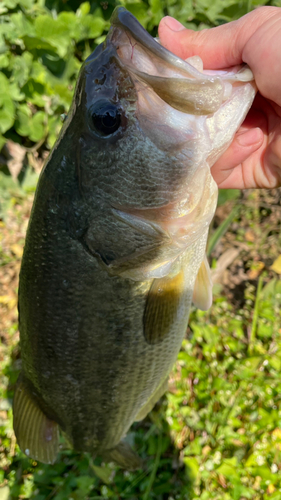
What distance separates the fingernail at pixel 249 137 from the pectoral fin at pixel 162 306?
526mm

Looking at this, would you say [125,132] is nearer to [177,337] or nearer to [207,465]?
[177,337]

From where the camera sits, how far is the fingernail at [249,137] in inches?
45.5

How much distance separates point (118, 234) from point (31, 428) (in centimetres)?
103

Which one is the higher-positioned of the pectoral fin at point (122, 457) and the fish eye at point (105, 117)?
the fish eye at point (105, 117)

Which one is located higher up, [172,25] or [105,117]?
[172,25]

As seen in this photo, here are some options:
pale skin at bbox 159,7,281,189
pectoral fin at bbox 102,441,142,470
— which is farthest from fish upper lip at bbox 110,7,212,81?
pectoral fin at bbox 102,441,142,470

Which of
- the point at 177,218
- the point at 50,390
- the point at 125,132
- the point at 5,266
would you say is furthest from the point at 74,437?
the point at 5,266

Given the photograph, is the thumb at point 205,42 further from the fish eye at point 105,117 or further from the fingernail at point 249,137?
the fish eye at point 105,117

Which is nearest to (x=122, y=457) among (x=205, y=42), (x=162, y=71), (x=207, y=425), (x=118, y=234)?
(x=207, y=425)

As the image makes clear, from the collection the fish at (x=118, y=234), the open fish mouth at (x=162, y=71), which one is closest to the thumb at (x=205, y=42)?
the fish at (x=118, y=234)

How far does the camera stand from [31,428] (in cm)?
142

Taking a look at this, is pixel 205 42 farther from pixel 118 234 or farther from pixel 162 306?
pixel 162 306

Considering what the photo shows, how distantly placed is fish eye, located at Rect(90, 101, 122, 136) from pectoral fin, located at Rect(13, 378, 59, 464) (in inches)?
45.4

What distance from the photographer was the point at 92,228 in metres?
1.00
